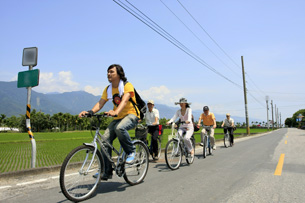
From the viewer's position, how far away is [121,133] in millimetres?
4039

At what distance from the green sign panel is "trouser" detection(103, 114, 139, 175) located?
10.9 ft

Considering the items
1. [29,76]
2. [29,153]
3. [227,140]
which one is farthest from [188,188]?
[227,140]

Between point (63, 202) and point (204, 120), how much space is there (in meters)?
7.41

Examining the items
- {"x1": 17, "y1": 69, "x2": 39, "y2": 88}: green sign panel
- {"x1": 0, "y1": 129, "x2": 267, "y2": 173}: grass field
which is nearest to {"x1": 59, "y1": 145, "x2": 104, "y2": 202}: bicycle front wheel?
{"x1": 0, "y1": 129, "x2": 267, "y2": 173}: grass field

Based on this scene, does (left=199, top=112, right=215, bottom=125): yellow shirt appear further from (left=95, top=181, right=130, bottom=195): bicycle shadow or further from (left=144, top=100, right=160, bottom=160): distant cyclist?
(left=95, top=181, right=130, bottom=195): bicycle shadow

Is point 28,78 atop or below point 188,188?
atop

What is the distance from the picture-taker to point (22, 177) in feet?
17.3

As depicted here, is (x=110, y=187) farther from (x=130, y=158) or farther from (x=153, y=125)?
(x=153, y=125)

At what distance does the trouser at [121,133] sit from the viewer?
13.2 feet

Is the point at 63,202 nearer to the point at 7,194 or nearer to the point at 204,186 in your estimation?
the point at 7,194

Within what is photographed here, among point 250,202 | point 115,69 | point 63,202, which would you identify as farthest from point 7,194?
point 250,202

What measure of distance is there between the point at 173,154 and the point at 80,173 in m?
3.26

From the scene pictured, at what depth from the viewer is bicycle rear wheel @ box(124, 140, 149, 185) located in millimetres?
4445

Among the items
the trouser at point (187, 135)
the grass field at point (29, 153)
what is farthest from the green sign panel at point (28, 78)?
the trouser at point (187, 135)
